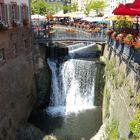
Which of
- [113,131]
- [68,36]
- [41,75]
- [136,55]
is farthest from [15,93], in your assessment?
[136,55]

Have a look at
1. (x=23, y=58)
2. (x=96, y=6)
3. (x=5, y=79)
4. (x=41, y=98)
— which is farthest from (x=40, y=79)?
(x=96, y=6)

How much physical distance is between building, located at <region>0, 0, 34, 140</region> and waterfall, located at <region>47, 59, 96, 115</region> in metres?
2.49

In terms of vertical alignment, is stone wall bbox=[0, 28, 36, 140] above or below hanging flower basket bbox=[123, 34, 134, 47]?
below

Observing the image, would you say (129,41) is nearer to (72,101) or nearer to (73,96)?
(73,96)

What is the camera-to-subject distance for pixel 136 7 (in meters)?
13.7

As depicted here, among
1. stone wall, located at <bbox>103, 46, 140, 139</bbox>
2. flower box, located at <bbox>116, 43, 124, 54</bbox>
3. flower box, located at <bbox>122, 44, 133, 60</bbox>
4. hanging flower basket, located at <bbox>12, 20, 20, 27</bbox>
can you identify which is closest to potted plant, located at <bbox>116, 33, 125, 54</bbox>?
flower box, located at <bbox>116, 43, 124, 54</bbox>

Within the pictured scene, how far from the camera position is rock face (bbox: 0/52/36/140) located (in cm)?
1997

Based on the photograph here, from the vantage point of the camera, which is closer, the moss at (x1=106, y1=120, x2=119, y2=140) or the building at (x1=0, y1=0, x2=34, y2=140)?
the moss at (x1=106, y1=120, x2=119, y2=140)

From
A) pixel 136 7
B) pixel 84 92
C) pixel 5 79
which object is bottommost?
pixel 84 92

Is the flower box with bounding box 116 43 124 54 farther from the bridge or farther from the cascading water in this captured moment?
the cascading water

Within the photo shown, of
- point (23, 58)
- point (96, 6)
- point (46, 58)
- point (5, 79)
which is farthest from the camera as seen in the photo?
point (96, 6)

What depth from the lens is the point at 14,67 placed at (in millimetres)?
22266

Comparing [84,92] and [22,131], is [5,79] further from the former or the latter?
[84,92]

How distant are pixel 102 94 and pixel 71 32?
18.5 ft
